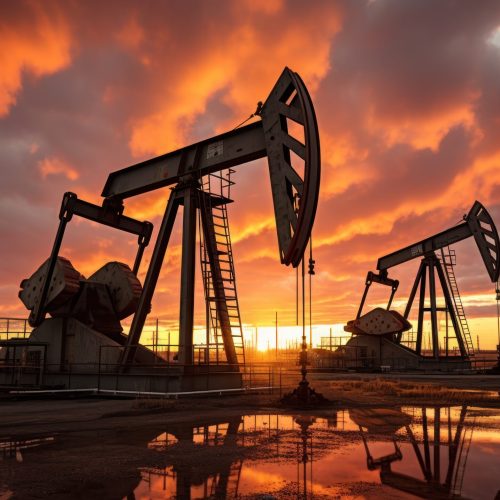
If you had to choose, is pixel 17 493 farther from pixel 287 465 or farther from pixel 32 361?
pixel 32 361

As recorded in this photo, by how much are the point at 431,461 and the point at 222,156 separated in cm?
1074

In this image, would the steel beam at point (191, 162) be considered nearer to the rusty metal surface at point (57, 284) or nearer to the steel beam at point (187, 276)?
the steel beam at point (187, 276)

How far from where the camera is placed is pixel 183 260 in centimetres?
1541

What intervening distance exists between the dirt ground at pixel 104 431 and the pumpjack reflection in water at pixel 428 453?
1.69m

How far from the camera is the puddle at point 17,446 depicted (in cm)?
635

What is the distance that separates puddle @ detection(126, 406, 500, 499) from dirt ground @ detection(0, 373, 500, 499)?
22 centimetres

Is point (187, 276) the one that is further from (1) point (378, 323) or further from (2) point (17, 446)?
(1) point (378, 323)

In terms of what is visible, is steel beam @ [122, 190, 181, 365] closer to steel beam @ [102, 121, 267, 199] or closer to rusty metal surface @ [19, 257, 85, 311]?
steel beam @ [102, 121, 267, 199]

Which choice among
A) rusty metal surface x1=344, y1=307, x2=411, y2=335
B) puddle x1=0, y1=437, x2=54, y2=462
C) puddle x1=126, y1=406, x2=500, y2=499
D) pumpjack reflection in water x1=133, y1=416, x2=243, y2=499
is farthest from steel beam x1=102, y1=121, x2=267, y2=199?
rusty metal surface x1=344, y1=307, x2=411, y2=335

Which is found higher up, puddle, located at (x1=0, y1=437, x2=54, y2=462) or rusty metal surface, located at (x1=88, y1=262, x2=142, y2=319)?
rusty metal surface, located at (x1=88, y1=262, x2=142, y2=319)

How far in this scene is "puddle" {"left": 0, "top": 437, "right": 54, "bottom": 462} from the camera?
635 cm

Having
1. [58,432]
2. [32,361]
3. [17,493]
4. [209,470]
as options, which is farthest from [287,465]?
[32,361]

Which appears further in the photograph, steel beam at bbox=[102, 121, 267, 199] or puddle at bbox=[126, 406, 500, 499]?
steel beam at bbox=[102, 121, 267, 199]

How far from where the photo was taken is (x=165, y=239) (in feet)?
53.4
